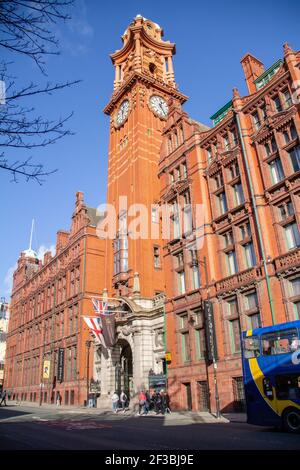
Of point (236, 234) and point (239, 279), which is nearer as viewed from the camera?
point (239, 279)

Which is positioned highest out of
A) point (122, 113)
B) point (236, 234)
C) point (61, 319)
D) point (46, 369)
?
point (122, 113)

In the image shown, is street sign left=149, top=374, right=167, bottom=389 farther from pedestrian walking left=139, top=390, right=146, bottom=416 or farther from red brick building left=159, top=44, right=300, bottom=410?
pedestrian walking left=139, top=390, right=146, bottom=416

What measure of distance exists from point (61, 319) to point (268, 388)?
A: 46.9 meters

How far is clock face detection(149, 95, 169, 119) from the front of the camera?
5423cm

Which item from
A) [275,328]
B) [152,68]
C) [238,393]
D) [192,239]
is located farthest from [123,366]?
[152,68]

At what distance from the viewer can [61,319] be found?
58.8 m

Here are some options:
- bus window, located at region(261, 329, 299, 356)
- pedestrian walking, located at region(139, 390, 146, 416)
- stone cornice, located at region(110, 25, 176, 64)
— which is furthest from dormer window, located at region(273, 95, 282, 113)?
stone cornice, located at region(110, 25, 176, 64)

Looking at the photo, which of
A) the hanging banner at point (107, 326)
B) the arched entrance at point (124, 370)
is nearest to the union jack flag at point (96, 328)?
the hanging banner at point (107, 326)

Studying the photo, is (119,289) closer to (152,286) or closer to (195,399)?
(152,286)

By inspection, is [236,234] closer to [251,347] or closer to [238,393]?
[238,393]

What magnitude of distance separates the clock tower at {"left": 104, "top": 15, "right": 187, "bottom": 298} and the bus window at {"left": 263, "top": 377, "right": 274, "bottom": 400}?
81.3 ft

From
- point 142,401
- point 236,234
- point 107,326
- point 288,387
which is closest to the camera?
point 288,387

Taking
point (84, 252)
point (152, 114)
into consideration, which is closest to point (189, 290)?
point (84, 252)

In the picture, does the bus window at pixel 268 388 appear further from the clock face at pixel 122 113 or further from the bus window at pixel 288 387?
the clock face at pixel 122 113
